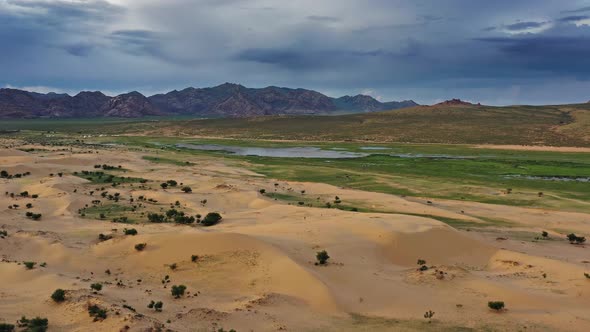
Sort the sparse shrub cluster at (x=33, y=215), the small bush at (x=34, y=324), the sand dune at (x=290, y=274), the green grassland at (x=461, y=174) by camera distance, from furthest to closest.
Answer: the green grassland at (x=461, y=174), the sparse shrub cluster at (x=33, y=215), the sand dune at (x=290, y=274), the small bush at (x=34, y=324)

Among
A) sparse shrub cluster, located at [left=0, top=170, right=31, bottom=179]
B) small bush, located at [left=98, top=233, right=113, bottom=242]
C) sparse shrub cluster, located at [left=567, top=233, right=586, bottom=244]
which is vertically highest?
sparse shrub cluster, located at [left=0, top=170, right=31, bottom=179]

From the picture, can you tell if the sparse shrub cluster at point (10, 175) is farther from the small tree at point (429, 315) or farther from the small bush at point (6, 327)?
the small tree at point (429, 315)

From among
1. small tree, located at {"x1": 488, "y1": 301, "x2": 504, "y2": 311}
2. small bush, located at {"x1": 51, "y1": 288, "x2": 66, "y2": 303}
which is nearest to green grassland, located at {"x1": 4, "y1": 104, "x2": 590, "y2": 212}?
small tree, located at {"x1": 488, "y1": 301, "x2": 504, "y2": 311}

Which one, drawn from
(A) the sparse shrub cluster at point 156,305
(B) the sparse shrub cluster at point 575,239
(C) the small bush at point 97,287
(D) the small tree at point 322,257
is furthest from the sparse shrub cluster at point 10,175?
(B) the sparse shrub cluster at point 575,239

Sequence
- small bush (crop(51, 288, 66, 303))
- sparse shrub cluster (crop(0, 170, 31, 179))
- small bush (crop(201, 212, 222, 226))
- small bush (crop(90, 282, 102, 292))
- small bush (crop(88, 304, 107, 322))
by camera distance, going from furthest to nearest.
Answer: sparse shrub cluster (crop(0, 170, 31, 179)) → small bush (crop(201, 212, 222, 226)) → small bush (crop(90, 282, 102, 292)) → small bush (crop(51, 288, 66, 303)) → small bush (crop(88, 304, 107, 322))

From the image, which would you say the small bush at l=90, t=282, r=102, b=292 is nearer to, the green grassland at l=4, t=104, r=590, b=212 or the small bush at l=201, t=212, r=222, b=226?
the small bush at l=201, t=212, r=222, b=226

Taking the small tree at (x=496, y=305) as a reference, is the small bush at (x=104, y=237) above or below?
above

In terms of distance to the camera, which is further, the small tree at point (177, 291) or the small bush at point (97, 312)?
the small tree at point (177, 291)

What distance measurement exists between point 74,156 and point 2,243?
5835 cm

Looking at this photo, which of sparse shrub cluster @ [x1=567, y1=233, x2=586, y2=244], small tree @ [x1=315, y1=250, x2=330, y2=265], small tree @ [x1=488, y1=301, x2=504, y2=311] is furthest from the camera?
sparse shrub cluster @ [x1=567, y1=233, x2=586, y2=244]

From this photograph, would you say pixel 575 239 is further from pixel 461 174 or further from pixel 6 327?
pixel 461 174

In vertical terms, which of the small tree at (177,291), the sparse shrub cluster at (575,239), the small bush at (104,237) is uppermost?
the small bush at (104,237)

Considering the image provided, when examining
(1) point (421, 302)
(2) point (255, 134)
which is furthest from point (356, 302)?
(2) point (255, 134)

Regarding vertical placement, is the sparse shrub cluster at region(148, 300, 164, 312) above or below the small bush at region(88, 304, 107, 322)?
below
